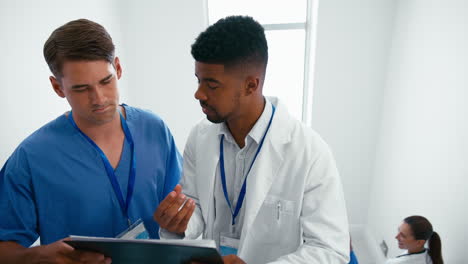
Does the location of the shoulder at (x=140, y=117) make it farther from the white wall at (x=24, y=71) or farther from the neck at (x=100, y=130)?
the white wall at (x=24, y=71)

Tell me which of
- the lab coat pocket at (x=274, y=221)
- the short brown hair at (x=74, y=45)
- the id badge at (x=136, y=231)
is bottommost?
the id badge at (x=136, y=231)

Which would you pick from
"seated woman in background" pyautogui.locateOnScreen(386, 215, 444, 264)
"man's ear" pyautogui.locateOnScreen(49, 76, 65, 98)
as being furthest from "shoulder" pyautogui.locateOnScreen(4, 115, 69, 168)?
"seated woman in background" pyautogui.locateOnScreen(386, 215, 444, 264)

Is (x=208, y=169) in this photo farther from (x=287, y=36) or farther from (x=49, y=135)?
(x=287, y=36)

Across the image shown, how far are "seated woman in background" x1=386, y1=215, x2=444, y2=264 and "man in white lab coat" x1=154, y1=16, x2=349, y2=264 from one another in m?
1.23

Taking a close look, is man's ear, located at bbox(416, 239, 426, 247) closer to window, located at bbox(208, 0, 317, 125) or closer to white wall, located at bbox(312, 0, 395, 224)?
white wall, located at bbox(312, 0, 395, 224)

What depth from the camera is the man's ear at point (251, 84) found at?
106cm

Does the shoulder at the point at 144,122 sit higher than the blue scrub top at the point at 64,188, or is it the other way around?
the shoulder at the point at 144,122

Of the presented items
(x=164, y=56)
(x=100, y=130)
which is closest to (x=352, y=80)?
(x=164, y=56)

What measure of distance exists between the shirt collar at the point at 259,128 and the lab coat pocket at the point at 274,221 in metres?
0.22

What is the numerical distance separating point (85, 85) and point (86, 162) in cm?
31

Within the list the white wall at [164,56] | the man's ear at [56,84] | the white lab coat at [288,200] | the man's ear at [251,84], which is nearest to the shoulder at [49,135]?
the man's ear at [56,84]

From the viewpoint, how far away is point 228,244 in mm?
1186

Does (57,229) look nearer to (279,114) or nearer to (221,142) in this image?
(221,142)

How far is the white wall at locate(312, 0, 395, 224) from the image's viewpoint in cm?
261
